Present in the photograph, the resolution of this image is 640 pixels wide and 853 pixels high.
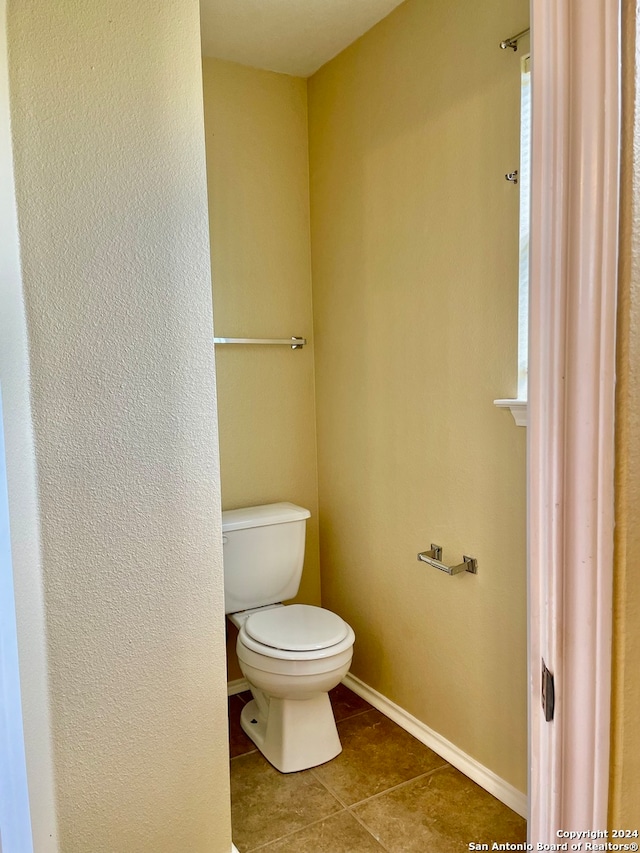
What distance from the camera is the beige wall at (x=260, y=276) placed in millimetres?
2320

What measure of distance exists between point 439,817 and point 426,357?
1389 millimetres

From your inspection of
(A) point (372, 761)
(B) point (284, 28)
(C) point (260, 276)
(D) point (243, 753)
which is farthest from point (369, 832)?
(B) point (284, 28)

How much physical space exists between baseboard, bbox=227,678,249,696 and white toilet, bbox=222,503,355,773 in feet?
0.55

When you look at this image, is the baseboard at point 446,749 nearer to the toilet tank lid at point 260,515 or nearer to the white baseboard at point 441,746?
the white baseboard at point 441,746

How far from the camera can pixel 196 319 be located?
137 centimetres

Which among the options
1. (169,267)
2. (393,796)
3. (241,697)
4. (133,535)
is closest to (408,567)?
(393,796)

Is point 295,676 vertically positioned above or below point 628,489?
below

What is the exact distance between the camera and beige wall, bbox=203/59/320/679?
7.61 feet

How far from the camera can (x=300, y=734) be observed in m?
2.01

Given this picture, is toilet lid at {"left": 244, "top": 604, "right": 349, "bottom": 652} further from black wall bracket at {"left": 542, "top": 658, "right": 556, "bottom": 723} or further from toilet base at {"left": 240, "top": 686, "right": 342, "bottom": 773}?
black wall bracket at {"left": 542, "top": 658, "right": 556, "bottom": 723}

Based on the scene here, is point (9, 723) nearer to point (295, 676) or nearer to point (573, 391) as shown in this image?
point (295, 676)

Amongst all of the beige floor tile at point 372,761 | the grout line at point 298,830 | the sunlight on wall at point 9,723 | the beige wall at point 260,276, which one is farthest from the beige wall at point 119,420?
the beige wall at point 260,276

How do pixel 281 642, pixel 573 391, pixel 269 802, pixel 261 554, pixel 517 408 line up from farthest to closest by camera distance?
pixel 261 554 < pixel 281 642 < pixel 269 802 < pixel 517 408 < pixel 573 391

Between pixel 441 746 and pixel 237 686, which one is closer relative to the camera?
pixel 441 746
